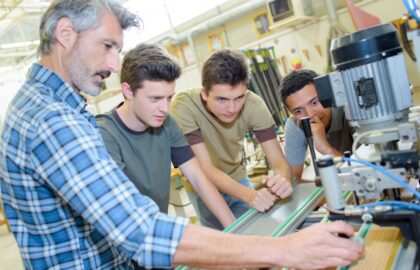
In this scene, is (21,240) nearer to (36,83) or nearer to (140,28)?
(36,83)

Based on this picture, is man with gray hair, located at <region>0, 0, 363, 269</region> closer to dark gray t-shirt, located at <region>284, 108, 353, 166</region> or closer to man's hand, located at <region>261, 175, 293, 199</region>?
man's hand, located at <region>261, 175, 293, 199</region>

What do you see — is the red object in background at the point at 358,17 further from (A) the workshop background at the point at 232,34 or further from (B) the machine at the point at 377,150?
(A) the workshop background at the point at 232,34

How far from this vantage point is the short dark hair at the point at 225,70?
61.5 inches

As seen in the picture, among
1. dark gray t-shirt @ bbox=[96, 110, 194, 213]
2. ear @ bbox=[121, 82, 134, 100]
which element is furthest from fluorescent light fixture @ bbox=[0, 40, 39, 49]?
dark gray t-shirt @ bbox=[96, 110, 194, 213]

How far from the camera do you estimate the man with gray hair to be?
63 centimetres

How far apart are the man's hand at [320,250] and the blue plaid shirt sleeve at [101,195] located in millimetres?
224

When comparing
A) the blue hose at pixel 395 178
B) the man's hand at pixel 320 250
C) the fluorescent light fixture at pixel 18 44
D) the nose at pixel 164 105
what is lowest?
the man's hand at pixel 320 250

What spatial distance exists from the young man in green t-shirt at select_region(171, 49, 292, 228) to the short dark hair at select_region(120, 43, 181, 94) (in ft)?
0.85

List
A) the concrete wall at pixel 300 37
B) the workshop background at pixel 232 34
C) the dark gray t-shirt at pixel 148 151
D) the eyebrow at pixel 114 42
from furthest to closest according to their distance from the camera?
the concrete wall at pixel 300 37, the workshop background at pixel 232 34, the dark gray t-shirt at pixel 148 151, the eyebrow at pixel 114 42

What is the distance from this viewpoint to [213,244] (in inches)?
25.5

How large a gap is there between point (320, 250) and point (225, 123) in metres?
1.21

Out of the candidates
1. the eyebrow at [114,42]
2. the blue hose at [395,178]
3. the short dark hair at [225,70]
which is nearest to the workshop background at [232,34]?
the short dark hair at [225,70]

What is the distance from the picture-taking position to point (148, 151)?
Answer: 1410 millimetres

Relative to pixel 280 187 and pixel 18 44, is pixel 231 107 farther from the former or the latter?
pixel 18 44
